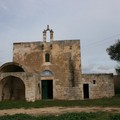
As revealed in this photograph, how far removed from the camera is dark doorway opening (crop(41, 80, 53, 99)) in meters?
32.2

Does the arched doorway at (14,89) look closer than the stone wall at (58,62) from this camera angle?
Yes

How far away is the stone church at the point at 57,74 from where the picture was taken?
103 feet

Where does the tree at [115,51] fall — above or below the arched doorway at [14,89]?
above

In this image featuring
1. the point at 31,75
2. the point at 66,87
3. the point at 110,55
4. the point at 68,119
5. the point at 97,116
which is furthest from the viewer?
the point at 110,55

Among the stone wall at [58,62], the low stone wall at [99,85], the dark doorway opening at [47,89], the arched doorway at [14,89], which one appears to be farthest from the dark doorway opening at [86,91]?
the arched doorway at [14,89]

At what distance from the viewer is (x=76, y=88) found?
31625 millimetres

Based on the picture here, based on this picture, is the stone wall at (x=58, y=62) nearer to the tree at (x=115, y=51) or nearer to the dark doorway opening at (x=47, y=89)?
the dark doorway opening at (x=47, y=89)

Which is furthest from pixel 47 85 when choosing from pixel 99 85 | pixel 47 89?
pixel 99 85

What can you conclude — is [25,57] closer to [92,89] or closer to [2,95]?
[2,95]

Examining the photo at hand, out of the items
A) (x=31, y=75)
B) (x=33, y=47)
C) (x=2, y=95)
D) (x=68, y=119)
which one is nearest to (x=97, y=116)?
(x=68, y=119)

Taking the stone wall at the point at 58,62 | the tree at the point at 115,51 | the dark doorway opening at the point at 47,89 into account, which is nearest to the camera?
the stone wall at the point at 58,62

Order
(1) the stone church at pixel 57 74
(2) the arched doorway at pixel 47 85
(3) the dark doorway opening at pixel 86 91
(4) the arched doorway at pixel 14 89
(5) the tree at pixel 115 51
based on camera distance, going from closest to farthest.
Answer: (4) the arched doorway at pixel 14 89
(1) the stone church at pixel 57 74
(2) the arched doorway at pixel 47 85
(3) the dark doorway opening at pixel 86 91
(5) the tree at pixel 115 51

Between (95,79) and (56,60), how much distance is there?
201 inches

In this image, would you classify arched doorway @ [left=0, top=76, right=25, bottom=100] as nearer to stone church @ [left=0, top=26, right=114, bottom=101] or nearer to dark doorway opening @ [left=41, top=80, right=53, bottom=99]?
stone church @ [left=0, top=26, right=114, bottom=101]
